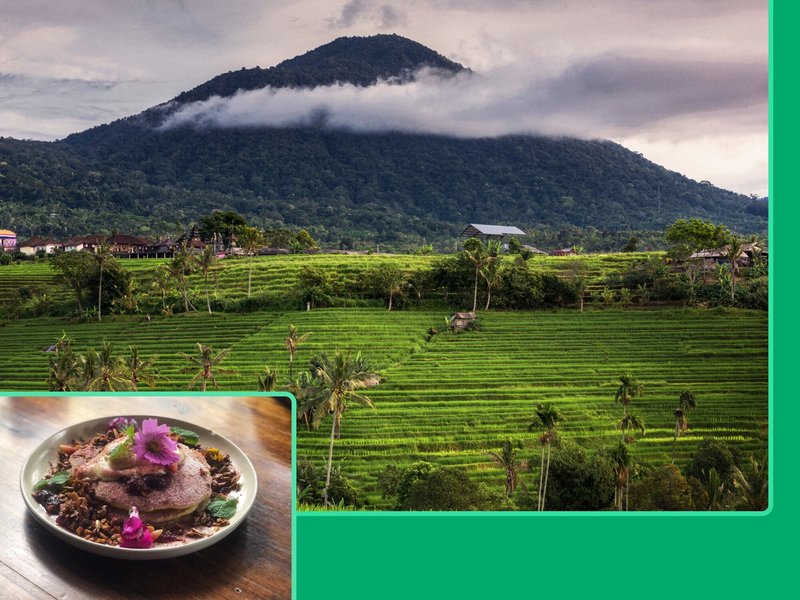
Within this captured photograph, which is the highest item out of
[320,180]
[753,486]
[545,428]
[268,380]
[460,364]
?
[320,180]

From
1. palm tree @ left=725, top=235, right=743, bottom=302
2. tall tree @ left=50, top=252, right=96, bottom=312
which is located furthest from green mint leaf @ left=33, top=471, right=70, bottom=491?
palm tree @ left=725, top=235, right=743, bottom=302

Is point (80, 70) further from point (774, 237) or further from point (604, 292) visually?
point (774, 237)

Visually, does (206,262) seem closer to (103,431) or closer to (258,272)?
(258,272)

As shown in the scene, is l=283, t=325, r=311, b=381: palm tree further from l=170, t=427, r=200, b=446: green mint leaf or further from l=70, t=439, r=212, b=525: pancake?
l=70, t=439, r=212, b=525: pancake

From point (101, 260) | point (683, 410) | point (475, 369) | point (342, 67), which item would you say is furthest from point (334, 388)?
point (683, 410)


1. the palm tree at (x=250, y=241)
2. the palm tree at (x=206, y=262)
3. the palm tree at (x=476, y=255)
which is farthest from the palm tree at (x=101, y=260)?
the palm tree at (x=476, y=255)

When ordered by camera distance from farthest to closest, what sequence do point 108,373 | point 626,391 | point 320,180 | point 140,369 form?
point 320,180
point 626,391
point 140,369
point 108,373
